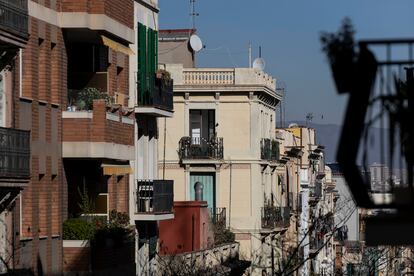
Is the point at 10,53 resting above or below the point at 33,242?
above

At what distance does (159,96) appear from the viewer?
46.3m

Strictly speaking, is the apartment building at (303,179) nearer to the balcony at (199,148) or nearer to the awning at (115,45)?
the balcony at (199,148)

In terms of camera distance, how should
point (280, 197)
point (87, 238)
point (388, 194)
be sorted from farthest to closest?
point (280, 197) → point (87, 238) → point (388, 194)

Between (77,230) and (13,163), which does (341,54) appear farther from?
(77,230)

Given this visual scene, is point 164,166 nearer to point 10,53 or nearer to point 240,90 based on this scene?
point 240,90

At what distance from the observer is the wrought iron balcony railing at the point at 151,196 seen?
146 ft

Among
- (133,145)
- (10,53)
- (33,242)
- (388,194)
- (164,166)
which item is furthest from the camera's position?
(164,166)

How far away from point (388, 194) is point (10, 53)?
2037cm

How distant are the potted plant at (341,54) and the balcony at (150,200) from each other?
109 feet

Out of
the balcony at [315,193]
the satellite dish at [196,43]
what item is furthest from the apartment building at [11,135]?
the balcony at [315,193]

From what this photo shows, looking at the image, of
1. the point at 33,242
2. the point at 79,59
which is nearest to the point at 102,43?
the point at 79,59

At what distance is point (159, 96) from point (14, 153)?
51.2ft

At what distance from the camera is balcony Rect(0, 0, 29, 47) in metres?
30.0

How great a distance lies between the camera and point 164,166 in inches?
2613
